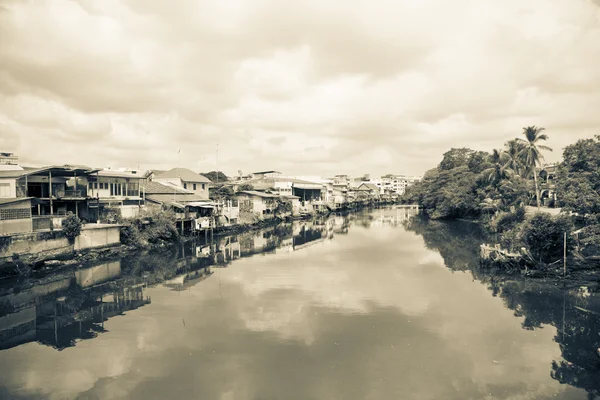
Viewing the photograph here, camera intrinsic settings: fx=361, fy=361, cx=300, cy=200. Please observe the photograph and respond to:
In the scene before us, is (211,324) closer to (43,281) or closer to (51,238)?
(43,281)

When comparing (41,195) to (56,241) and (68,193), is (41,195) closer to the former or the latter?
(68,193)

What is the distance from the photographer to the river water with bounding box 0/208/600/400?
9.76 meters

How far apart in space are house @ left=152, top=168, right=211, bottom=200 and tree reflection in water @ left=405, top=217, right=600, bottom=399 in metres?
33.1

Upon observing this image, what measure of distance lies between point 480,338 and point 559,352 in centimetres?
227

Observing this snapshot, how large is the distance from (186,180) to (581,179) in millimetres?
40210

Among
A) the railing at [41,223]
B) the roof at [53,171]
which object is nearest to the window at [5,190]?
the roof at [53,171]

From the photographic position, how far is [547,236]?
19641 millimetres

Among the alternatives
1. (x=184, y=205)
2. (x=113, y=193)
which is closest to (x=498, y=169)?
(x=184, y=205)

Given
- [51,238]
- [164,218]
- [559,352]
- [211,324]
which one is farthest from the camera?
[164,218]

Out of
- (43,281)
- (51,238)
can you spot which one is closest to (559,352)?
(43,281)

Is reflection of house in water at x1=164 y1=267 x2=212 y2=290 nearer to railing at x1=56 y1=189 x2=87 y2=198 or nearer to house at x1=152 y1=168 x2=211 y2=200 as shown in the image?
railing at x1=56 y1=189 x2=87 y2=198

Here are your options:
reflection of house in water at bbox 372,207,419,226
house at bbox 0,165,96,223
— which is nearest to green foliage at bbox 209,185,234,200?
reflection of house in water at bbox 372,207,419,226

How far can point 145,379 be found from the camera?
33.1ft

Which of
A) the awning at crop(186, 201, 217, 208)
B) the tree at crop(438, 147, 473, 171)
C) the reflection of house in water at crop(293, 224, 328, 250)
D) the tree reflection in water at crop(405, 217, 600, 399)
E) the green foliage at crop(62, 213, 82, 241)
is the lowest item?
the tree reflection in water at crop(405, 217, 600, 399)
